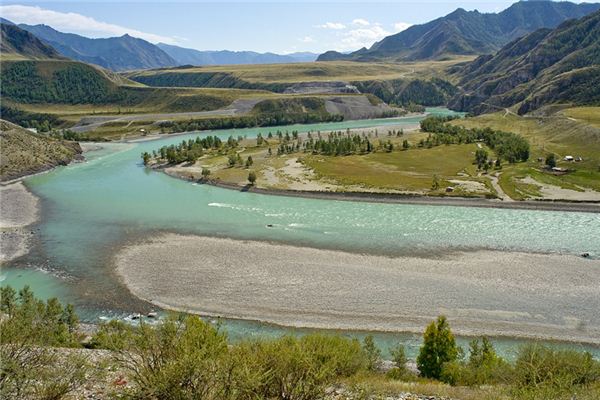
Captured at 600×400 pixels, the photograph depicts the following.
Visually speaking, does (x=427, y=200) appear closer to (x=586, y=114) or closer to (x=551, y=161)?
(x=551, y=161)

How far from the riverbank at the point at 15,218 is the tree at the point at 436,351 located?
50.1m

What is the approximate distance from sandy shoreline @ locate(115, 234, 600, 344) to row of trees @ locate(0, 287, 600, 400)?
1044 cm

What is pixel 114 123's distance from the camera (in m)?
192

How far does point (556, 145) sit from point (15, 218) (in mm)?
124680

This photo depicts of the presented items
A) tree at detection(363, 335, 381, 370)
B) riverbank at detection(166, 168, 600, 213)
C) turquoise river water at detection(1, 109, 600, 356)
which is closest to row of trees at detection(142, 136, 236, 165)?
turquoise river water at detection(1, 109, 600, 356)

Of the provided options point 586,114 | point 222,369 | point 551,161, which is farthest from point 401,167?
point 222,369

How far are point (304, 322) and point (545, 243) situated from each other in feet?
120

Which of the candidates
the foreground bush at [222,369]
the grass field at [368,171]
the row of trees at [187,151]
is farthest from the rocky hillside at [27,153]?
the foreground bush at [222,369]

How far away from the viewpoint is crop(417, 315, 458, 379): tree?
29.7 metres

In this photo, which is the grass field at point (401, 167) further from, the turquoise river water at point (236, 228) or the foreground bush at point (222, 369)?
the foreground bush at point (222, 369)

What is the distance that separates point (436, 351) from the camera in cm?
2995

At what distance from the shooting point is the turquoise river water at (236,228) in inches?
1882

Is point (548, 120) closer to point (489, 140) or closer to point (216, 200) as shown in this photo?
point (489, 140)

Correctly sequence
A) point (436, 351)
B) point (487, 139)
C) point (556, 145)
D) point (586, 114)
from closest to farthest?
1. point (436, 351)
2. point (556, 145)
3. point (487, 139)
4. point (586, 114)
